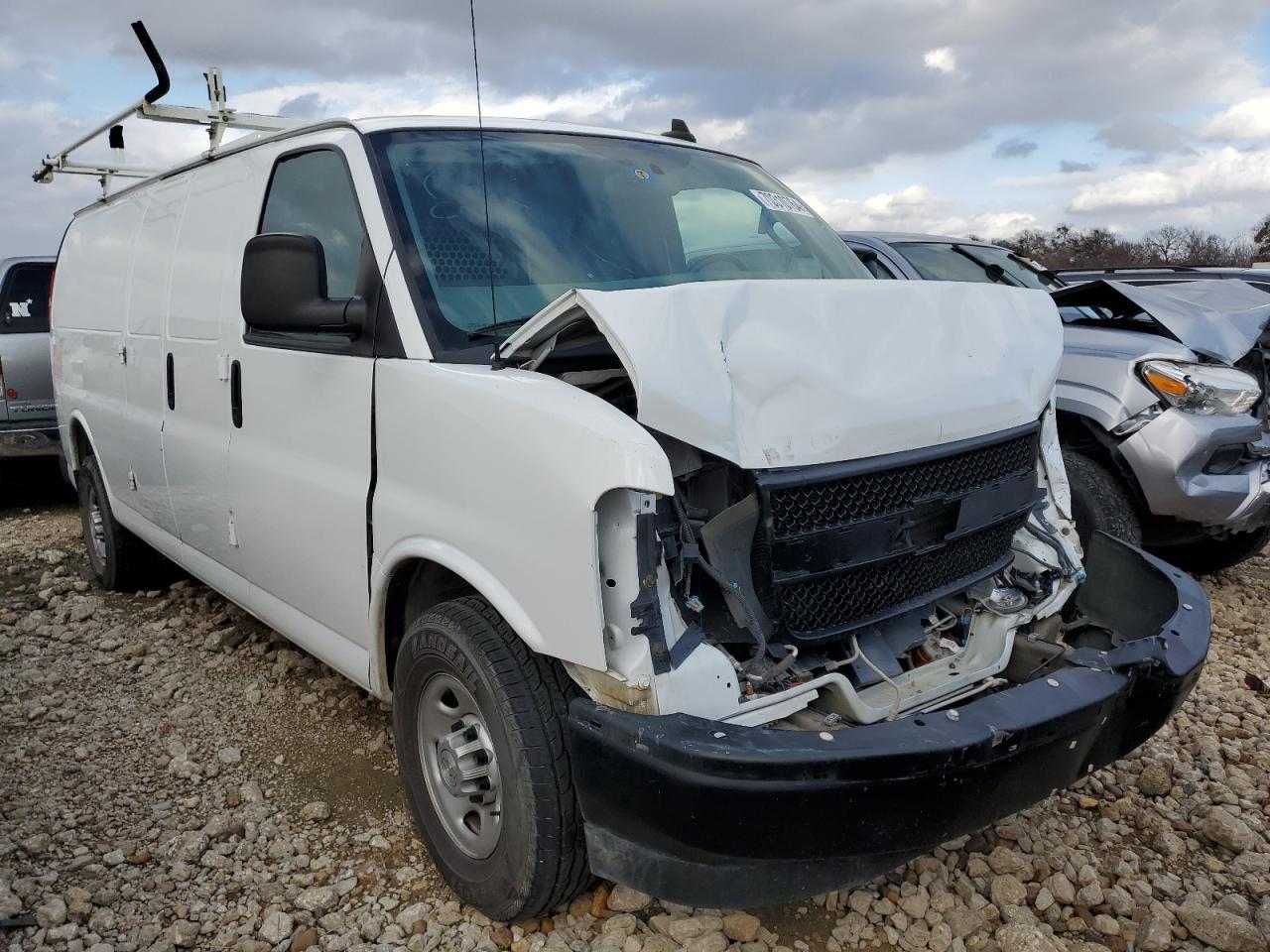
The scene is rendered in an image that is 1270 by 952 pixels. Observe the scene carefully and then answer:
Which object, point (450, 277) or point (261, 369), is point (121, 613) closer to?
point (261, 369)

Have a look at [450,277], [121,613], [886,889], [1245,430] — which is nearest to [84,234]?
[121,613]

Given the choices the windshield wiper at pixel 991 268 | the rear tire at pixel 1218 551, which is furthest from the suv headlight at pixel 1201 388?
the windshield wiper at pixel 991 268

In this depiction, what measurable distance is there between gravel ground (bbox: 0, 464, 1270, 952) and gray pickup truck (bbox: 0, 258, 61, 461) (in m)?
4.09

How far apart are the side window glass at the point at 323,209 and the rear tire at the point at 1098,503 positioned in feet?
10.7

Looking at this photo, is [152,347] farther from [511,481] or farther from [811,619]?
[811,619]

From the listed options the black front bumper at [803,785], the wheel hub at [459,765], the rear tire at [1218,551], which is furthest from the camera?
the rear tire at [1218,551]

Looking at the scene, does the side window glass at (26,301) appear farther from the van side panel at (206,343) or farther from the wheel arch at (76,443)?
the van side panel at (206,343)

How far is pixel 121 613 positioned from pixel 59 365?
5.38 feet

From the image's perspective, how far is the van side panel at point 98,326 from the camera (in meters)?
4.86

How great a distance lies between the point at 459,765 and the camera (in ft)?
8.32

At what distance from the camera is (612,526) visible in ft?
7.00

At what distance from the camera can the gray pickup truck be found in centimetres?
783

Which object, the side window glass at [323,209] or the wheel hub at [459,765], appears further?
the side window glass at [323,209]

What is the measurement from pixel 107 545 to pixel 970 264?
5.51m
